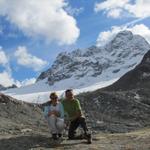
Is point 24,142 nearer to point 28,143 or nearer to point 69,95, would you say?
point 28,143

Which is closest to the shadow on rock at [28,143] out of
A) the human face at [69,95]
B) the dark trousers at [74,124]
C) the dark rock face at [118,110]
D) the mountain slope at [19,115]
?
the dark trousers at [74,124]

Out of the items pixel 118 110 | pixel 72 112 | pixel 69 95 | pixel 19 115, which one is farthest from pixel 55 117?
pixel 118 110

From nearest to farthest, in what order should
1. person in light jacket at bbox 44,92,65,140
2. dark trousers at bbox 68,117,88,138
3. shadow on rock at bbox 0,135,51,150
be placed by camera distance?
1. shadow on rock at bbox 0,135,51,150
2. person in light jacket at bbox 44,92,65,140
3. dark trousers at bbox 68,117,88,138

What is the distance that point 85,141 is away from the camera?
57.0 ft

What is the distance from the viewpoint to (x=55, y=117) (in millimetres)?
17578

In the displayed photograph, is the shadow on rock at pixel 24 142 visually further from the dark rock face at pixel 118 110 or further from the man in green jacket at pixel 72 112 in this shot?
the dark rock face at pixel 118 110

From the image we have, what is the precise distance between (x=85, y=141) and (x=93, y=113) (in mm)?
15756

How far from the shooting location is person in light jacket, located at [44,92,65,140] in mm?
17453

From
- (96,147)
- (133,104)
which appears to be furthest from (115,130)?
(96,147)

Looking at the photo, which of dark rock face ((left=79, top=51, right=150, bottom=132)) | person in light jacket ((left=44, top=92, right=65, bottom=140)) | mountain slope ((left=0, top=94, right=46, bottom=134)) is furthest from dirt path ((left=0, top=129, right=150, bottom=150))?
dark rock face ((left=79, top=51, right=150, bottom=132))

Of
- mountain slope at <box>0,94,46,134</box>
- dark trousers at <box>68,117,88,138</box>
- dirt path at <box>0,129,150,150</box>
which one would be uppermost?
mountain slope at <box>0,94,46,134</box>

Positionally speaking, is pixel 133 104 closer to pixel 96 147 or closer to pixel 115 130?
pixel 115 130

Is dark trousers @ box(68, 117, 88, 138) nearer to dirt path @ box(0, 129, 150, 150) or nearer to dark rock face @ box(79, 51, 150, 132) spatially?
dirt path @ box(0, 129, 150, 150)

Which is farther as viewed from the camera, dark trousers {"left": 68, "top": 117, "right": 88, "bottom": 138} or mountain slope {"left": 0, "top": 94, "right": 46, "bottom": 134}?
mountain slope {"left": 0, "top": 94, "right": 46, "bottom": 134}
